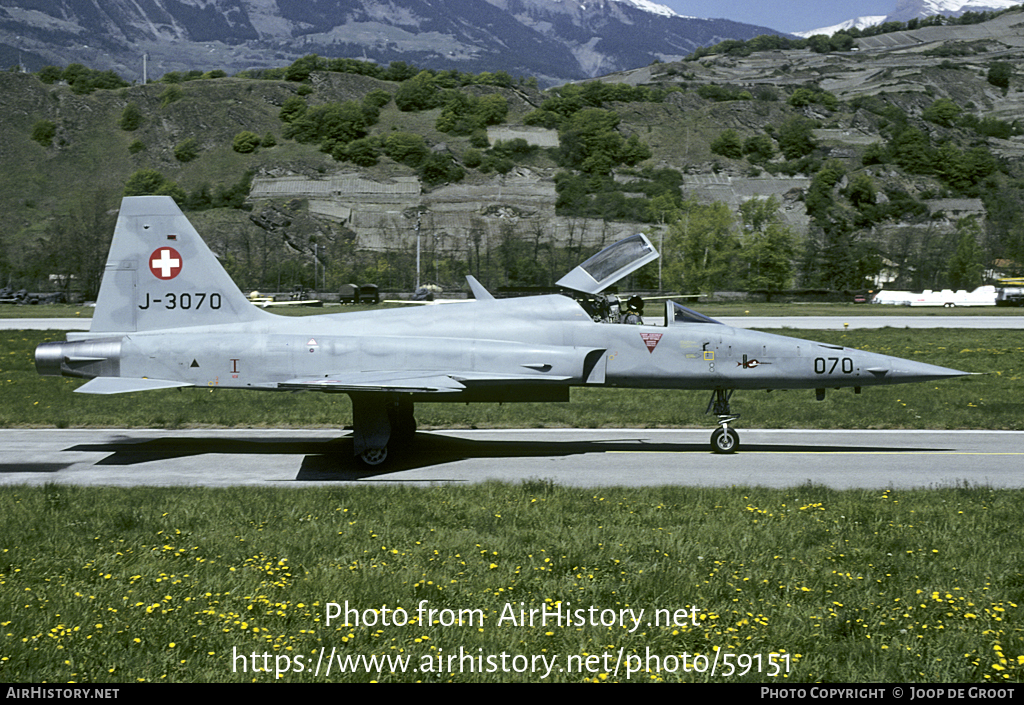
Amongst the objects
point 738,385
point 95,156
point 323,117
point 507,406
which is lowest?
point 507,406

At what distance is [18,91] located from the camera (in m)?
188

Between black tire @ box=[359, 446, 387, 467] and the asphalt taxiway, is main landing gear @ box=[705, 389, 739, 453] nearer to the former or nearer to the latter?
black tire @ box=[359, 446, 387, 467]

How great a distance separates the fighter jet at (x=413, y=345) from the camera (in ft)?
42.4

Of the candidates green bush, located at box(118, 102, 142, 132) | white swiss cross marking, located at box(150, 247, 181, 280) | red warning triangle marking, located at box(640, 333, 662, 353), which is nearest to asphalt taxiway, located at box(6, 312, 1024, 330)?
red warning triangle marking, located at box(640, 333, 662, 353)

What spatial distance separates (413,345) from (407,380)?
3.36 ft

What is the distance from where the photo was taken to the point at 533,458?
1354 centimetres

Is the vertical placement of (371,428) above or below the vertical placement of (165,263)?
below

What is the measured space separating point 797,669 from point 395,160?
601 ft

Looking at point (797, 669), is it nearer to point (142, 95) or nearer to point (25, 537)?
point (25, 537)

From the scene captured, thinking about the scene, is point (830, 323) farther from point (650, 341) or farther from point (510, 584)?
point (510, 584)

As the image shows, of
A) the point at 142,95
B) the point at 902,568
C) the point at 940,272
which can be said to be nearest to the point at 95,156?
the point at 142,95

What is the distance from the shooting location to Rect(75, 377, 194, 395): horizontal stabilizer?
40.1 feet

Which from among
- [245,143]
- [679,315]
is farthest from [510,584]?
[245,143]

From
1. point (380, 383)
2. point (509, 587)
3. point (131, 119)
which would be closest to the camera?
point (509, 587)
